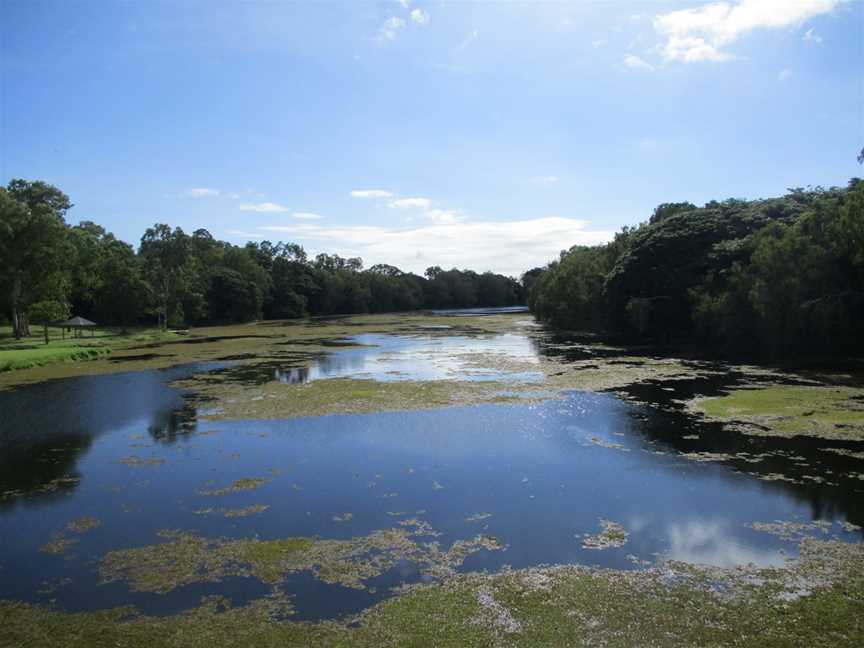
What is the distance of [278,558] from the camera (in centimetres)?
933

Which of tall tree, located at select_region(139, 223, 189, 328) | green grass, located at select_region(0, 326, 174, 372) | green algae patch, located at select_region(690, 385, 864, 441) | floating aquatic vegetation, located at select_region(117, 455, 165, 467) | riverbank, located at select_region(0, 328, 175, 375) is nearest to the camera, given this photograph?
floating aquatic vegetation, located at select_region(117, 455, 165, 467)

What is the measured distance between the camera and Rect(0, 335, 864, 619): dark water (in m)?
9.25

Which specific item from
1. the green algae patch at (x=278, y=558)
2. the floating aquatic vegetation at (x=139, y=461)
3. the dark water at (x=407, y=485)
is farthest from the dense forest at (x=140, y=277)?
the green algae patch at (x=278, y=558)

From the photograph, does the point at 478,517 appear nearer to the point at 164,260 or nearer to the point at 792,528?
the point at 792,528

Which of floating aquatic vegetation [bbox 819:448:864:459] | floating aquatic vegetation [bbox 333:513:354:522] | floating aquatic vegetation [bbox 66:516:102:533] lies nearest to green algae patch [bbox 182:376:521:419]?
floating aquatic vegetation [bbox 66:516:102:533]

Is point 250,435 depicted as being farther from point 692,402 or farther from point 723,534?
point 692,402

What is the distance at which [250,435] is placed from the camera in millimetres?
17641

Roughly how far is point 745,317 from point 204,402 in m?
28.4

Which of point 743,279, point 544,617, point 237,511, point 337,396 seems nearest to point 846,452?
point 544,617

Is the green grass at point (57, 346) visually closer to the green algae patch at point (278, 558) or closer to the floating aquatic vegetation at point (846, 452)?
the green algae patch at point (278, 558)

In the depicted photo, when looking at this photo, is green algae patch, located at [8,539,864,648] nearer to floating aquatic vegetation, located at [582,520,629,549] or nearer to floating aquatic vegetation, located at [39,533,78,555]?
floating aquatic vegetation, located at [582,520,629,549]

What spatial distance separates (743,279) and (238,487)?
30.5 m

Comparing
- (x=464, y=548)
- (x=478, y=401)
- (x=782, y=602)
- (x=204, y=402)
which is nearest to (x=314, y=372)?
(x=204, y=402)

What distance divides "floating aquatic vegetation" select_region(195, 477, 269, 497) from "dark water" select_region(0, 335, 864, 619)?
0.25 m
